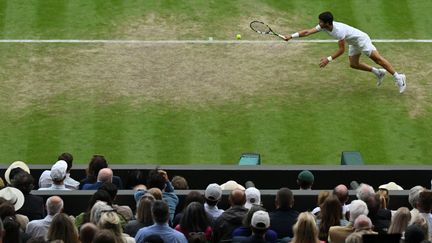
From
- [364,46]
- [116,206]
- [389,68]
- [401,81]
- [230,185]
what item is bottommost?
[116,206]

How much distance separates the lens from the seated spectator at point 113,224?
14078 mm

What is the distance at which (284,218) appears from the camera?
1564 centimetres

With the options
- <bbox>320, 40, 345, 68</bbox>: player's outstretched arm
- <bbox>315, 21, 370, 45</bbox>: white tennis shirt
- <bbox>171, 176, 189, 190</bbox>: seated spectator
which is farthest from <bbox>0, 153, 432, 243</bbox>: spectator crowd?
<bbox>315, 21, 370, 45</bbox>: white tennis shirt

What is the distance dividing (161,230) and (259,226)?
1.24 m

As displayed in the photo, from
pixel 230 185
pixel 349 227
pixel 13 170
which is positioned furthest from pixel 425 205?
pixel 13 170

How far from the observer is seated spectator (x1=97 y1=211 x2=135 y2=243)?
14.1m

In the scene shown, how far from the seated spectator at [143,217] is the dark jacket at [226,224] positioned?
907 mm

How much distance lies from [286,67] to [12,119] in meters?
6.01

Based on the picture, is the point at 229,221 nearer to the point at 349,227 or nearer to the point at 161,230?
the point at 161,230

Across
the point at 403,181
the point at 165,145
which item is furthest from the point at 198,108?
the point at 403,181

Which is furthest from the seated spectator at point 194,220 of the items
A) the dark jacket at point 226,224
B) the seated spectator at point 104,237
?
the seated spectator at point 104,237

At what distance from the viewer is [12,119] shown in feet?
75.4

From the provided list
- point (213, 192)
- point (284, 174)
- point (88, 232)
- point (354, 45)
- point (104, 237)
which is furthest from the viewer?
point (354, 45)

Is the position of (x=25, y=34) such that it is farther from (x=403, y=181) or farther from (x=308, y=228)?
(x=308, y=228)
